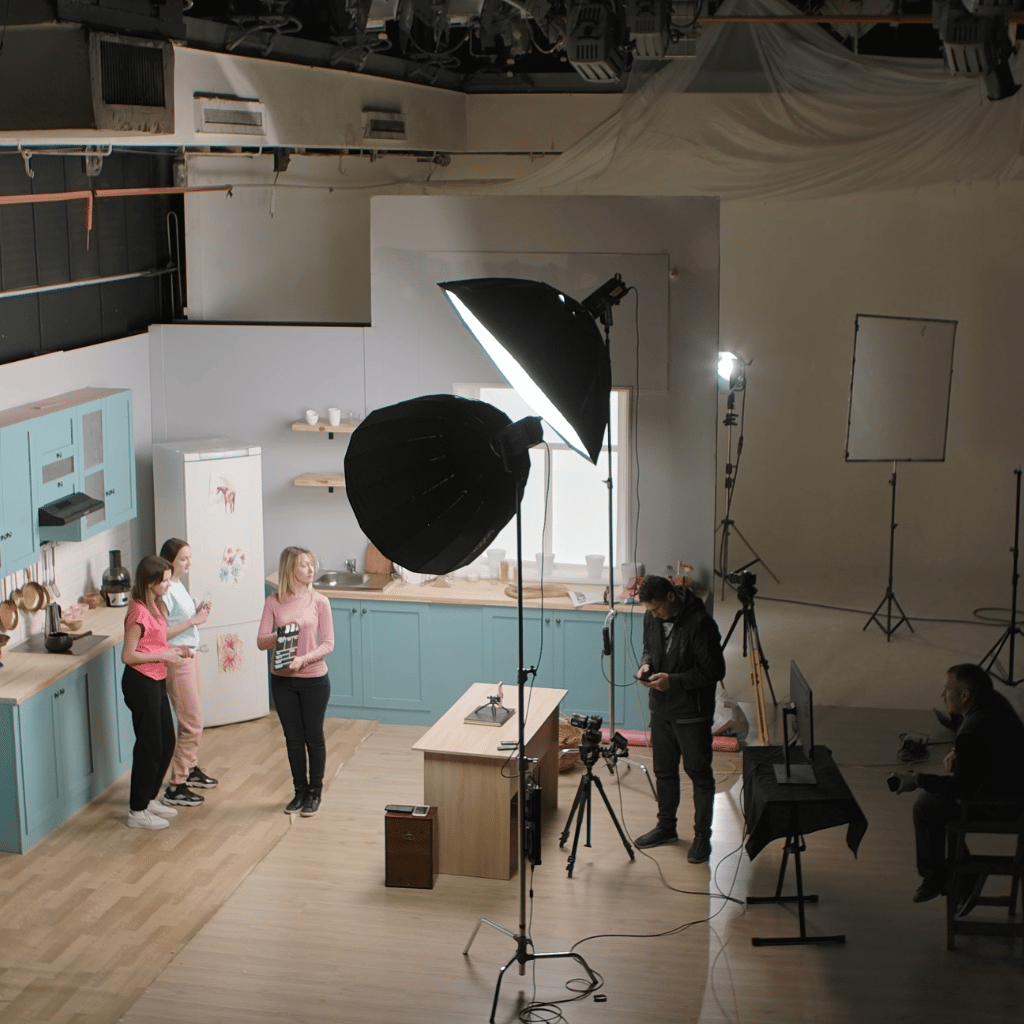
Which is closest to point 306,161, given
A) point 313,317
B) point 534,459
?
point 313,317

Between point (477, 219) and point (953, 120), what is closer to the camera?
point (953, 120)

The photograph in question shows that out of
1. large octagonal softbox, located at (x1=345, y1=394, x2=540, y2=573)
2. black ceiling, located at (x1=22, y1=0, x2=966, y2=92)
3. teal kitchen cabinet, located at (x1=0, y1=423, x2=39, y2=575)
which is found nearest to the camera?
large octagonal softbox, located at (x1=345, y1=394, x2=540, y2=573)

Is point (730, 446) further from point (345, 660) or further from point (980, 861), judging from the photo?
point (980, 861)

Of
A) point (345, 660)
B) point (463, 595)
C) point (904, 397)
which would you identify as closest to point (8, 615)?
point (345, 660)

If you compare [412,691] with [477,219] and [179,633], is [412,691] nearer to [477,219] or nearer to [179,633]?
[179,633]

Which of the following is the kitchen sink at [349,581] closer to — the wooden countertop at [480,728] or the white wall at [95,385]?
the white wall at [95,385]

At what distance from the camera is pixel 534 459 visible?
8.27m

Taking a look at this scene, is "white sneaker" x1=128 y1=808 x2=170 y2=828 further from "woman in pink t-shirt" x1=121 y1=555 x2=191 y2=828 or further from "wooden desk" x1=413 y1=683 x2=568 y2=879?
"wooden desk" x1=413 y1=683 x2=568 y2=879

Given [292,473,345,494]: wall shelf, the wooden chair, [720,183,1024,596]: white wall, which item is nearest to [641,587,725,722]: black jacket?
the wooden chair

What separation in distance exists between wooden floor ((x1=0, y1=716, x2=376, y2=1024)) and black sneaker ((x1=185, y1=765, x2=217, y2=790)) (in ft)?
0.22

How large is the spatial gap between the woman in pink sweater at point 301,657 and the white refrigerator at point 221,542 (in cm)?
120

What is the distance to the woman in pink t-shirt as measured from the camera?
6457mm

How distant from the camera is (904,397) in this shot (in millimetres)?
9328

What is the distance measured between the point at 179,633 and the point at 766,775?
3135mm
